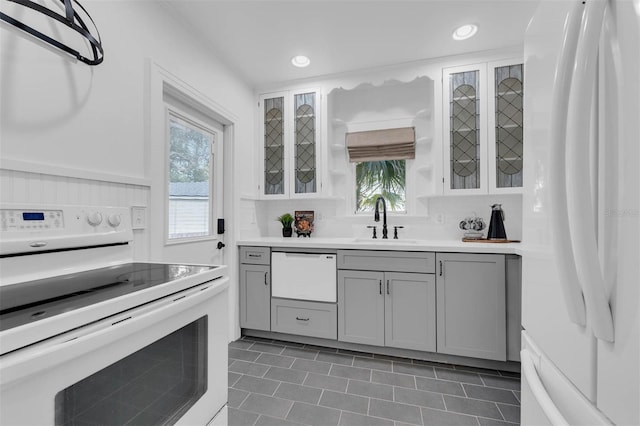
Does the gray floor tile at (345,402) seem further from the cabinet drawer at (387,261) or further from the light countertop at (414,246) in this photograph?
the light countertop at (414,246)

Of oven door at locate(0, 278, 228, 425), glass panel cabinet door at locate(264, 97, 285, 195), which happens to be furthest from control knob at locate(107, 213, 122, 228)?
glass panel cabinet door at locate(264, 97, 285, 195)

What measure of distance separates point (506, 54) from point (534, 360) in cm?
247

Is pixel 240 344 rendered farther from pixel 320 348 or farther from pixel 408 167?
pixel 408 167

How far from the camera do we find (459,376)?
1.96 meters

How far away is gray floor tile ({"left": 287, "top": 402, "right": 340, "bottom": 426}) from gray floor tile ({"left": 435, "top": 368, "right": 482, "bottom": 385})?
85cm

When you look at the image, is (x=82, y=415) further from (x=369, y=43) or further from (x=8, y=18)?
(x=369, y=43)

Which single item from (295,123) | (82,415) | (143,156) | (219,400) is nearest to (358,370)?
(219,400)

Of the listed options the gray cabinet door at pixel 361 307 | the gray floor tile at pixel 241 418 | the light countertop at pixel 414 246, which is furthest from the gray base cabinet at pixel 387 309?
the gray floor tile at pixel 241 418

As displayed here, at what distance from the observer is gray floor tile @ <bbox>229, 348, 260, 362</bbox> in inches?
87.2

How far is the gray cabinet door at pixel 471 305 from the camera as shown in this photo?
6.44 ft

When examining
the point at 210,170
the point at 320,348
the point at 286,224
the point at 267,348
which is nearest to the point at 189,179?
the point at 210,170

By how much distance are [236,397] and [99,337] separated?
4.55 feet

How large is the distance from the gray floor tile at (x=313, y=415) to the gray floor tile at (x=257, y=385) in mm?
232

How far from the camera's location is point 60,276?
3.39ft
